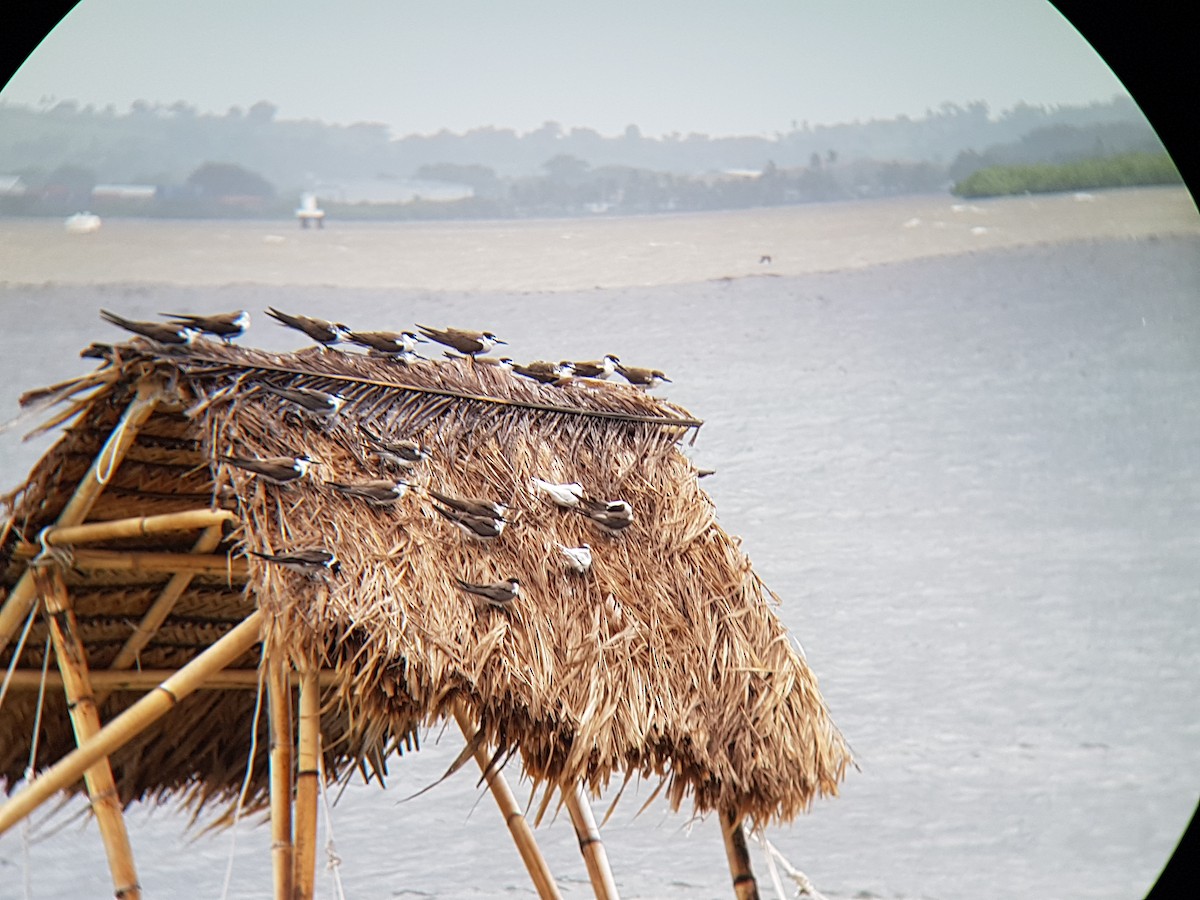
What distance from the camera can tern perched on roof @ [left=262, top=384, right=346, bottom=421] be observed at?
11.0ft

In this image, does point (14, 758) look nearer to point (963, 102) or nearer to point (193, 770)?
point (193, 770)

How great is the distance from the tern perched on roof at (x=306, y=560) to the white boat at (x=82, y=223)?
781cm

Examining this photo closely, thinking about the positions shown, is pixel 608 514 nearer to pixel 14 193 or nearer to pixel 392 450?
pixel 392 450

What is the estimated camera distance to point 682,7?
10.0m

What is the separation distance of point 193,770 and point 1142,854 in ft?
20.0

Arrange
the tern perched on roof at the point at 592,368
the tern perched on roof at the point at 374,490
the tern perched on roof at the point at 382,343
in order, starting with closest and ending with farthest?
the tern perched on roof at the point at 374,490
the tern perched on roof at the point at 382,343
the tern perched on roof at the point at 592,368

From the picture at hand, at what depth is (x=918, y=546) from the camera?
953 centimetres

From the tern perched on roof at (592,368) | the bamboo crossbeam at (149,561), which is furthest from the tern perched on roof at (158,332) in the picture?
the tern perched on roof at (592,368)

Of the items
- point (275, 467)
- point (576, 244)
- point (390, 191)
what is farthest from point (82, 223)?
point (275, 467)

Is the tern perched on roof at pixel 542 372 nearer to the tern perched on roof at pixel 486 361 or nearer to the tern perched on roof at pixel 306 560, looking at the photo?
the tern perched on roof at pixel 486 361

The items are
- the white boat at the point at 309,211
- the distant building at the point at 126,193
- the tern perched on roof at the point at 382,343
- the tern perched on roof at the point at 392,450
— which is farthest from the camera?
the white boat at the point at 309,211

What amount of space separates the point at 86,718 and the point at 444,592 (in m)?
0.94

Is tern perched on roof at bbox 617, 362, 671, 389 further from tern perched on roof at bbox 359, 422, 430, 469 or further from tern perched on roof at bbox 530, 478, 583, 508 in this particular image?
tern perched on roof at bbox 359, 422, 430, 469

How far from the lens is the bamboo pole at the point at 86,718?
3.31 meters
